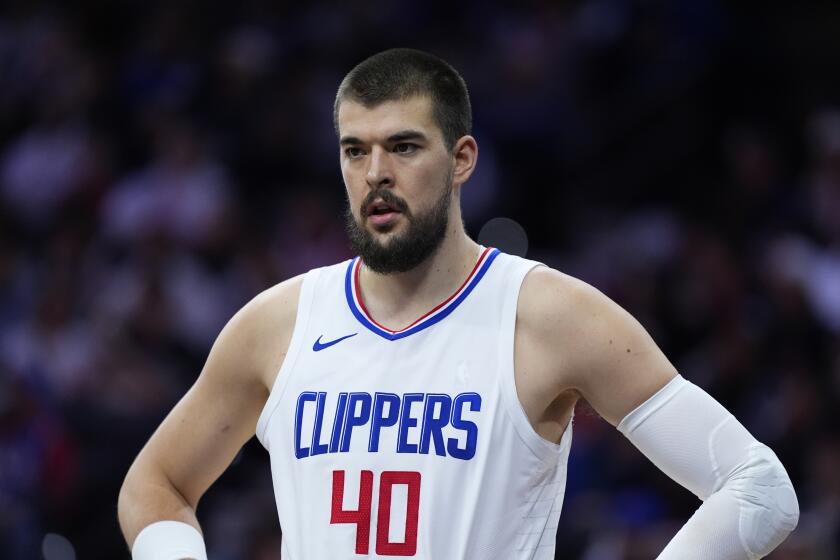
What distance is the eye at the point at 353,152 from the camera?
326 cm

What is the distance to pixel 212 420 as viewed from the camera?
3.45 m

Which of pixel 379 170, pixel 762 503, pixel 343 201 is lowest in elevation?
pixel 762 503

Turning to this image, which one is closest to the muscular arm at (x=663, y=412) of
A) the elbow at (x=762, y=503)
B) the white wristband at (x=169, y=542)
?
the elbow at (x=762, y=503)

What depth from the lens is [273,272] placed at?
773 centimetres

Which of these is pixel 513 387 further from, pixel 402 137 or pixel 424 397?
pixel 402 137

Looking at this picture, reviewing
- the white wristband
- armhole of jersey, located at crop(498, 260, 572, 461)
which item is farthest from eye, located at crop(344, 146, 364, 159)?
the white wristband

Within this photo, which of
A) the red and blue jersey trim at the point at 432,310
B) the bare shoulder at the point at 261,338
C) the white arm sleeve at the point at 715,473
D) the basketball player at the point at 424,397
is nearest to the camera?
the white arm sleeve at the point at 715,473

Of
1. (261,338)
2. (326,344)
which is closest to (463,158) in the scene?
(326,344)

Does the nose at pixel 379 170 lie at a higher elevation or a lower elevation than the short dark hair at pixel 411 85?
lower

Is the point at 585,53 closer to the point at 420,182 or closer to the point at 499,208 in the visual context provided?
the point at 499,208

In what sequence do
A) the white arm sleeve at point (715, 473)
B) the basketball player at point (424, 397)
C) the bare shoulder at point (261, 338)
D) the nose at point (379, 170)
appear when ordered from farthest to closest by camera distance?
1. the bare shoulder at point (261, 338)
2. the nose at point (379, 170)
3. the basketball player at point (424, 397)
4. the white arm sleeve at point (715, 473)

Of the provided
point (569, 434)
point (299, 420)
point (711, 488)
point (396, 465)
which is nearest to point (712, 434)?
point (711, 488)

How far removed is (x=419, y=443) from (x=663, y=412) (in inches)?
23.1

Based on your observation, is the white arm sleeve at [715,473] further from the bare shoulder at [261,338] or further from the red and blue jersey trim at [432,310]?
the bare shoulder at [261,338]
